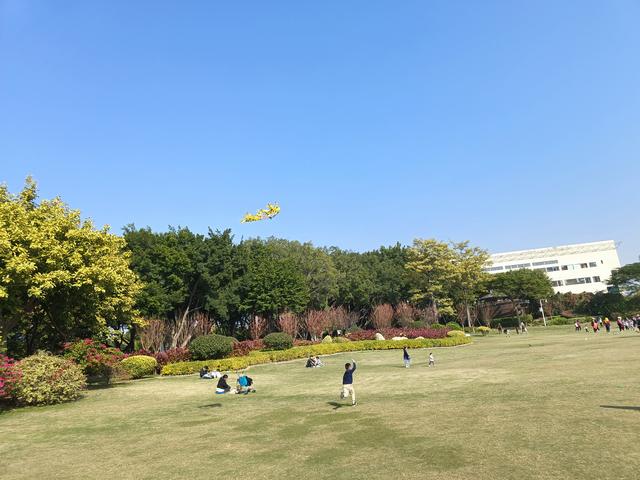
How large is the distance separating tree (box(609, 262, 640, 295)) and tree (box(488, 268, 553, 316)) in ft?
58.2

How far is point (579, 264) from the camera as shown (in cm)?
10269

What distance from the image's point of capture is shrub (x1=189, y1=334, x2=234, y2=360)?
30181 mm

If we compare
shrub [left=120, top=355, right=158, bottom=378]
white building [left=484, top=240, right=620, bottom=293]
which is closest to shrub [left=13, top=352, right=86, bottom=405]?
shrub [left=120, top=355, right=158, bottom=378]

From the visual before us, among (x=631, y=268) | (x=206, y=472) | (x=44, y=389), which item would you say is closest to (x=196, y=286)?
(x=44, y=389)

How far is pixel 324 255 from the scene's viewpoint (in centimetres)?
6225

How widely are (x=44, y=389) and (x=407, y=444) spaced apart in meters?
16.4

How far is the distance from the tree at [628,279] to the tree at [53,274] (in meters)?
81.6

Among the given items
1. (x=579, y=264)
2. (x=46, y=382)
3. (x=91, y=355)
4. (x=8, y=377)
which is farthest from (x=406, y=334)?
(x=579, y=264)

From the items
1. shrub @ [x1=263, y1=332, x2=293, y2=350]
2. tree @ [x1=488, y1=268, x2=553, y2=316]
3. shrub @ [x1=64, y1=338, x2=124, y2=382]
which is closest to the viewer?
shrub @ [x1=64, y1=338, x2=124, y2=382]

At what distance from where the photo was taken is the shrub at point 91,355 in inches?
890

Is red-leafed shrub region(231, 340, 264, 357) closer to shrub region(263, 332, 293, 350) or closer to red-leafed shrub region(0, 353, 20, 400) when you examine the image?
shrub region(263, 332, 293, 350)

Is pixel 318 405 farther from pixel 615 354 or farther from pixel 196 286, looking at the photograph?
pixel 196 286

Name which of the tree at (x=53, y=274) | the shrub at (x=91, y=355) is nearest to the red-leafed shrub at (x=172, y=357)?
the tree at (x=53, y=274)

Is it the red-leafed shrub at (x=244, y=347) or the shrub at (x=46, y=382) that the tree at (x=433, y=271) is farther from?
the shrub at (x=46, y=382)
